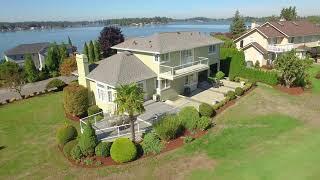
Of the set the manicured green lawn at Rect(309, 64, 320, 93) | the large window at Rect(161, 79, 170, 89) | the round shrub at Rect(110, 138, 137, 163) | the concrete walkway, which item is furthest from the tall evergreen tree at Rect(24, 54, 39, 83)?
the manicured green lawn at Rect(309, 64, 320, 93)

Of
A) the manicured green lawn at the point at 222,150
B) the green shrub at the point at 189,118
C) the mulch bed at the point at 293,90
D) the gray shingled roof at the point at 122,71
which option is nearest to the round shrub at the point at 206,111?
the manicured green lawn at the point at 222,150

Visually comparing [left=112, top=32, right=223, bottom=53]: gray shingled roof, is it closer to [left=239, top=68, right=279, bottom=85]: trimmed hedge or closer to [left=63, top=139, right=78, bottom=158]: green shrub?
[left=239, top=68, right=279, bottom=85]: trimmed hedge

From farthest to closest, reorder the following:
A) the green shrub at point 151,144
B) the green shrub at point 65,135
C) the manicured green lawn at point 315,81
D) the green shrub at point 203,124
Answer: the manicured green lawn at point 315,81, the green shrub at point 203,124, the green shrub at point 65,135, the green shrub at point 151,144

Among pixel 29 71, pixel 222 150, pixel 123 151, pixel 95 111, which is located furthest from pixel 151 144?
pixel 29 71

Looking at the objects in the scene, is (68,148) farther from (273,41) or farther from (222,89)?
(273,41)

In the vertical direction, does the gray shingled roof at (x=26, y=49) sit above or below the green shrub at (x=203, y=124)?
above

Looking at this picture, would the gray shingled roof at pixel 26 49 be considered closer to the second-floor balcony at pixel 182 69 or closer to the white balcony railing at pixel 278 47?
the second-floor balcony at pixel 182 69
